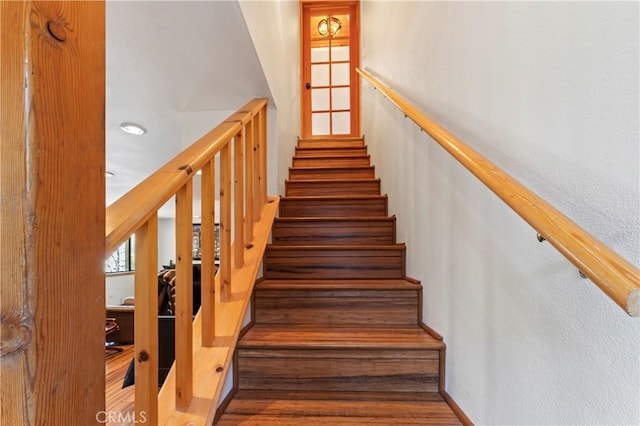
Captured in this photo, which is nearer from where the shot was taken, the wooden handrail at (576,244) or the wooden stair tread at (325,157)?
the wooden handrail at (576,244)

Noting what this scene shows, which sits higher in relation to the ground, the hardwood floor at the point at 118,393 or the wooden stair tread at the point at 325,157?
the wooden stair tread at the point at 325,157

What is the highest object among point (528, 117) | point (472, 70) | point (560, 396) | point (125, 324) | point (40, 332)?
point (472, 70)

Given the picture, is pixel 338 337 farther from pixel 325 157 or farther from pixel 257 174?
pixel 325 157

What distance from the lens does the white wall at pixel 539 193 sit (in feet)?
1.97

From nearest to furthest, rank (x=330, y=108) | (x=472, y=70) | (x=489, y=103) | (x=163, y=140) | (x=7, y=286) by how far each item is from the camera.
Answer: (x=7, y=286)
(x=489, y=103)
(x=472, y=70)
(x=163, y=140)
(x=330, y=108)

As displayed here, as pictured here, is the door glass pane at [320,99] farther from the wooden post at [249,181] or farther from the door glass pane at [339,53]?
the wooden post at [249,181]

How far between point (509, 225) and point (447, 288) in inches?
21.4

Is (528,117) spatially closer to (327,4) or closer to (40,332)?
(40,332)

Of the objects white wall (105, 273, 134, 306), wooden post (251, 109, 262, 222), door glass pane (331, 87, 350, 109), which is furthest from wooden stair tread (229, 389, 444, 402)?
white wall (105, 273, 134, 306)

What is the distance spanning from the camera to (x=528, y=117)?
0.85 meters

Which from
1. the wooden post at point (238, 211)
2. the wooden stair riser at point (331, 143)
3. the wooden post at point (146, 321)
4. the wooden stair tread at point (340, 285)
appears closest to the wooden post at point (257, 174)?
the wooden post at point (238, 211)

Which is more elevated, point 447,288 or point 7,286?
point 7,286

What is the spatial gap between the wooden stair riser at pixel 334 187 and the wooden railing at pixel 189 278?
120 centimetres

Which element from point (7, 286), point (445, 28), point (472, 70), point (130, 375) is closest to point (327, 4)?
point (445, 28)
